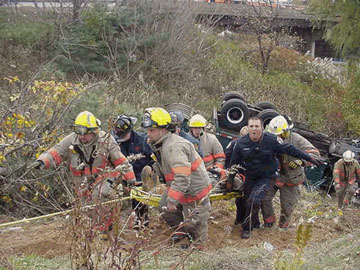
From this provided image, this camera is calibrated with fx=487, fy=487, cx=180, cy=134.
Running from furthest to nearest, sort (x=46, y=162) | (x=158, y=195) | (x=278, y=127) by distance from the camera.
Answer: (x=278, y=127) → (x=158, y=195) → (x=46, y=162)

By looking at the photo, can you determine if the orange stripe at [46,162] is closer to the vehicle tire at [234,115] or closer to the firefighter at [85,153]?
the firefighter at [85,153]

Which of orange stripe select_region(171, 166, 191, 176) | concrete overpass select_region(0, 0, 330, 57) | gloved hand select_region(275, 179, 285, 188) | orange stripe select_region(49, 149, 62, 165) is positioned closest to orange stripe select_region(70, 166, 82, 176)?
orange stripe select_region(49, 149, 62, 165)

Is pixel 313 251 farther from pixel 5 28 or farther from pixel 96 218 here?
pixel 5 28

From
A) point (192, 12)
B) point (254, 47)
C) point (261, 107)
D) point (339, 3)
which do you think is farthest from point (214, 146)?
point (254, 47)

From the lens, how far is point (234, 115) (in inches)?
485

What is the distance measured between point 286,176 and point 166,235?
1946 millimetres

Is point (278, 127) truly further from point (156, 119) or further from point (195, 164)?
point (156, 119)

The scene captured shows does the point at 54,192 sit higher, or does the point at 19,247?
the point at 19,247

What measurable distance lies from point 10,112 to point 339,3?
13.6 m

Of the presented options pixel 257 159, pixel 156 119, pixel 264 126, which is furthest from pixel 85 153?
pixel 264 126

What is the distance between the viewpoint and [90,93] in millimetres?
10367

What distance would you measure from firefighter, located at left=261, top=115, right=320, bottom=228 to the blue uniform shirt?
16.2 inches

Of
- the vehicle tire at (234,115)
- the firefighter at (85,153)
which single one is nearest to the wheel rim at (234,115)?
the vehicle tire at (234,115)

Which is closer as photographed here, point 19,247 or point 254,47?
point 19,247
